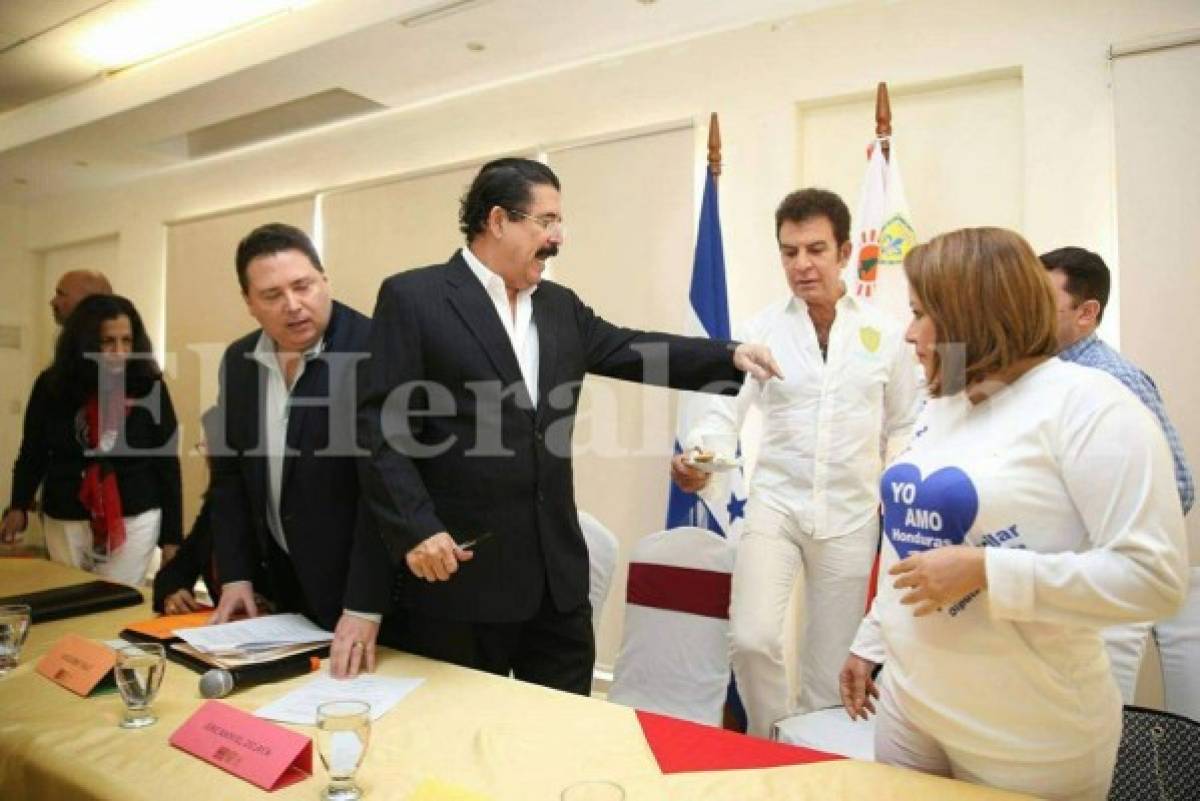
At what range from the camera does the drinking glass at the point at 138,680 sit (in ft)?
4.29

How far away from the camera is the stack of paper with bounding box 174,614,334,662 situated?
153cm

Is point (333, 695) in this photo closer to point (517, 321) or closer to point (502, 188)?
point (517, 321)

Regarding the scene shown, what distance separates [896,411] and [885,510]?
49.2 inches

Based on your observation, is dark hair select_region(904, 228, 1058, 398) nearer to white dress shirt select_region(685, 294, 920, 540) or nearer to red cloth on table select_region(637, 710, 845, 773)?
red cloth on table select_region(637, 710, 845, 773)

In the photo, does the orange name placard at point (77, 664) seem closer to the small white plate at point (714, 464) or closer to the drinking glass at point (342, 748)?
the drinking glass at point (342, 748)

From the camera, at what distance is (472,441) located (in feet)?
5.71

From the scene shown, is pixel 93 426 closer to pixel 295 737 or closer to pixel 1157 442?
pixel 295 737

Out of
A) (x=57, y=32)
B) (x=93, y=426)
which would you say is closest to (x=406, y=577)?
(x=93, y=426)

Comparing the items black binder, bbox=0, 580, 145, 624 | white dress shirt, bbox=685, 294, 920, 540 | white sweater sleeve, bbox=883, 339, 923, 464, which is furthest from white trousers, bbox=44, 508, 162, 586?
white sweater sleeve, bbox=883, 339, 923, 464

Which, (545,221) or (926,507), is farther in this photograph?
(545,221)

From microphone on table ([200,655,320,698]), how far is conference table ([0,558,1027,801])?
0.06 feet

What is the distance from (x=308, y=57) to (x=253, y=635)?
123 inches

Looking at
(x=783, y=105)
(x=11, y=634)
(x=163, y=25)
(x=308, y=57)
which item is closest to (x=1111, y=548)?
(x=11, y=634)

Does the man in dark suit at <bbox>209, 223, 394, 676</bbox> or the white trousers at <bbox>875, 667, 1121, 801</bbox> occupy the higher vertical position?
the man in dark suit at <bbox>209, 223, 394, 676</bbox>
